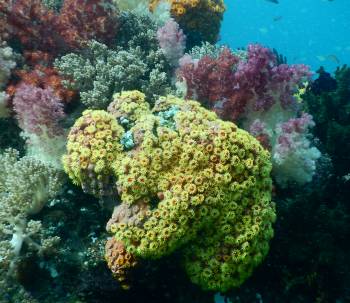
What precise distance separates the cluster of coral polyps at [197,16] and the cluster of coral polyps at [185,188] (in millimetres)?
5076

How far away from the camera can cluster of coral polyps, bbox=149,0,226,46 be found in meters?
7.96

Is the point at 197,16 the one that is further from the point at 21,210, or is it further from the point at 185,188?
the point at 21,210

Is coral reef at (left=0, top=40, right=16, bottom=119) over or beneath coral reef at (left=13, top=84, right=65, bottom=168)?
over

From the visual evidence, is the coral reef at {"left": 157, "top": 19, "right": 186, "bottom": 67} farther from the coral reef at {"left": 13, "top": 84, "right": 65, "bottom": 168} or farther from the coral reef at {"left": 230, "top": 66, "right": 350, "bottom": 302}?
the coral reef at {"left": 230, "top": 66, "right": 350, "bottom": 302}

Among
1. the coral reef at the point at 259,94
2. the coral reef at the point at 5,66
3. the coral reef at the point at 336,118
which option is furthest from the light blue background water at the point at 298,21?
the coral reef at the point at 5,66

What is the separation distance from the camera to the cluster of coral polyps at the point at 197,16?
796 cm

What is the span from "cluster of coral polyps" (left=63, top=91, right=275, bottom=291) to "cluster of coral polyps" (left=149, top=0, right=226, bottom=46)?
5076 millimetres

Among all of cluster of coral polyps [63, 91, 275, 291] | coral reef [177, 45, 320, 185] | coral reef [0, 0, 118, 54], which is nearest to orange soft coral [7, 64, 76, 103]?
coral reef [0, 0, 118, 54]

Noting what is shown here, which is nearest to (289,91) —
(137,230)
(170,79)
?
(170,79)

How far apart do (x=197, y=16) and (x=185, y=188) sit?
6.10 m

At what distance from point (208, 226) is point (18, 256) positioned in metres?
2.03

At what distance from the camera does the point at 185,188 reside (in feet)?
10.8

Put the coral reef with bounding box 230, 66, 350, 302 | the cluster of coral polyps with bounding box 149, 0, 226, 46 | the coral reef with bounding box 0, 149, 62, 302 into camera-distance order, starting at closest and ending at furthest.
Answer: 1. the coral reef with bounding box 0, 149, 62, 302
2. the coral reef with bounding box 230, 66, 350, 302
3. the cluster of coral polyps with bounding box 149, 0, 226, 46

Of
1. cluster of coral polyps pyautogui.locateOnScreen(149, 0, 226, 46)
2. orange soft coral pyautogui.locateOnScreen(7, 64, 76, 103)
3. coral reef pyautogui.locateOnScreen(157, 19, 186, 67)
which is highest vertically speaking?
cluster of coral polyps pyautogui.locateOnScreen(149, 0, 226, 46)
